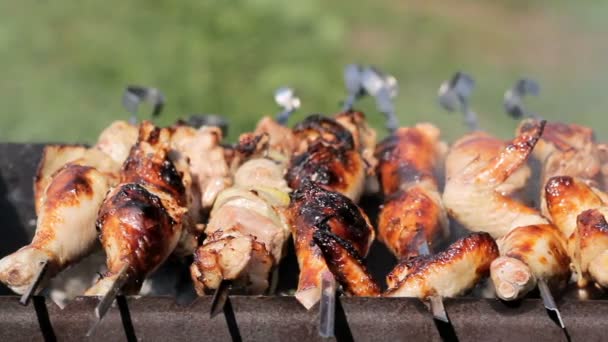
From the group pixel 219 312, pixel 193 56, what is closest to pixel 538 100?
pixel 193 56

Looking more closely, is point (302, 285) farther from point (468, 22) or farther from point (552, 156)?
point (468, 22)

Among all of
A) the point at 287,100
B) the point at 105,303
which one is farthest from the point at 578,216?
the point at 287,100

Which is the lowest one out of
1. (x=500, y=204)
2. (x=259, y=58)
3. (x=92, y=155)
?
(x=259, y=58)

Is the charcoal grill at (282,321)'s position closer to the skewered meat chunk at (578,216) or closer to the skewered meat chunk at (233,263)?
the skewered meat chunk at (233,263)

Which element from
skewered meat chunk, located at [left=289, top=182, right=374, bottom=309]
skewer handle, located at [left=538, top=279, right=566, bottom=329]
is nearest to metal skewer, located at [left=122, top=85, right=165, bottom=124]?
skewered meat chunk, located at [left=289, top=182, right=374, bottom=309]

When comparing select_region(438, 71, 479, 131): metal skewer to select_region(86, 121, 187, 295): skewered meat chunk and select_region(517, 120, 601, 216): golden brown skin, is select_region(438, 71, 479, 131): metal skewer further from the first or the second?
select_region(86, 121, 187, 295): skewered meat chunk

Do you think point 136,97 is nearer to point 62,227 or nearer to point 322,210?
point 62,227
